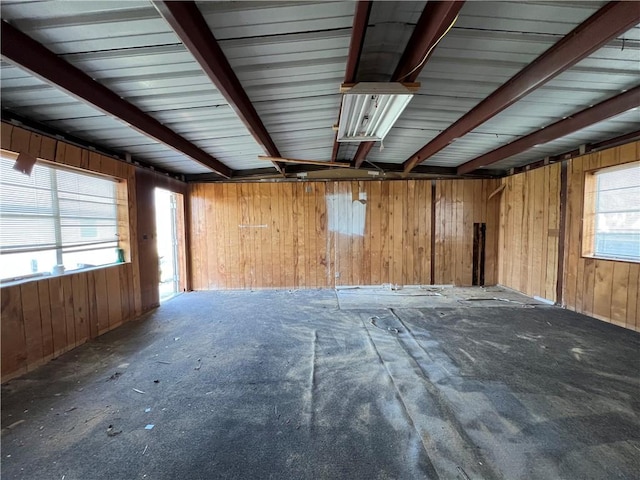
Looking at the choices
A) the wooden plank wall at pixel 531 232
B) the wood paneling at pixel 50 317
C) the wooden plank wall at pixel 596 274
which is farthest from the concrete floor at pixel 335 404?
the wooden plank wall at pixel 531 232

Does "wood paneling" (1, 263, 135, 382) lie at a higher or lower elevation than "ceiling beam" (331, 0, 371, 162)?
lower

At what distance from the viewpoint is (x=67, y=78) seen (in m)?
1.84

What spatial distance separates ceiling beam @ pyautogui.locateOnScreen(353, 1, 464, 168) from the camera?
4.75ft

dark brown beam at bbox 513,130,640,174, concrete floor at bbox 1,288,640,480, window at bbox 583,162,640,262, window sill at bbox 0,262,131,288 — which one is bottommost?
concrete floor at bbox 1,288,640,480

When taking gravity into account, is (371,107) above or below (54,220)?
above

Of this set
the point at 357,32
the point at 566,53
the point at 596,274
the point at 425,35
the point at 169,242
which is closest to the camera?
the point at 357,32

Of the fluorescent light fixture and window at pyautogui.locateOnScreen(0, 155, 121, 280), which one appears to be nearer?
the fluorescent light fixture

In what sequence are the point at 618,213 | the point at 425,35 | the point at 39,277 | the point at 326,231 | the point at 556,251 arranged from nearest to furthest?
1. the point at 425,35
2. the point at 39,277
3. the point at 618,213
4. the point at 556,251
5. the point at 326,231

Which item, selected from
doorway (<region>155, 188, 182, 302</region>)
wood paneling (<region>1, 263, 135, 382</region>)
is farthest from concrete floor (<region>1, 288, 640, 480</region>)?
doorway (<region>155, 188, 182, 302</region>)

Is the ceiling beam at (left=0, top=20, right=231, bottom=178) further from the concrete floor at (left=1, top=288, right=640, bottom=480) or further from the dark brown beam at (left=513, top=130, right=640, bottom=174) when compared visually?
the dark brown beam at (left=513, top=130, right=640, bottom=174)

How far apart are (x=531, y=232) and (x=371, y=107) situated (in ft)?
13.5

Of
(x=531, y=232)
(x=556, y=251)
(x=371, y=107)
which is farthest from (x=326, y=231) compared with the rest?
(x=556, y=251)

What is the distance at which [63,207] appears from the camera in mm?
2953

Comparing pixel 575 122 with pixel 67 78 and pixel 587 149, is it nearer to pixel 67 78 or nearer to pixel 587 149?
pixel 587 149
